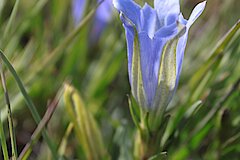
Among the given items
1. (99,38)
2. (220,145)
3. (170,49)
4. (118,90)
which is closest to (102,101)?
(118,90)

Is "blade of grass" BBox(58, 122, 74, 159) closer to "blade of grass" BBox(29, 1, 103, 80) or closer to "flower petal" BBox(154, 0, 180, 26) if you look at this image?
"blade of grass" BBox(29, 1, 103, 80)

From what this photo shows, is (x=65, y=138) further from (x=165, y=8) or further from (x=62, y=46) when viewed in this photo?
(x=165, y=8)

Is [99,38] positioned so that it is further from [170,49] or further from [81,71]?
[170,49]

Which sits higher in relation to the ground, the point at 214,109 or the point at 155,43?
the point at 155,43

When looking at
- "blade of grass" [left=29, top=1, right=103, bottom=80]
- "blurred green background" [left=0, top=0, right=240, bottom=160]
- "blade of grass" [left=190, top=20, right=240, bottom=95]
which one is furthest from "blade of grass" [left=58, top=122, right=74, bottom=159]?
"blade of grass" [left=190, top=20, right=240, bottom=95]

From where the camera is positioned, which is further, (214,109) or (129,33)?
(214,109)

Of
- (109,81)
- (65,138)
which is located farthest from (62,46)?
(109,81)
